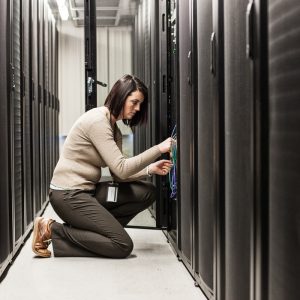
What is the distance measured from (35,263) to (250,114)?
1.84 meters

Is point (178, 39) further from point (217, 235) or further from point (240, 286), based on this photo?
point (240, 286)

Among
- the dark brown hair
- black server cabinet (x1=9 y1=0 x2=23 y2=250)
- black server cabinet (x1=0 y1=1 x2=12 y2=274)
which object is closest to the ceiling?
black server cabinet (x1=9 y1=0 x2=23 y2=250)

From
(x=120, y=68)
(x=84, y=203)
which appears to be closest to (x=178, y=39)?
(x=84, y=203)

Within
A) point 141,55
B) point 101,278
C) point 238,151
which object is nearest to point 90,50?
point 141,55

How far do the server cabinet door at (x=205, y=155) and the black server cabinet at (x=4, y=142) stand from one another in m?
0.96

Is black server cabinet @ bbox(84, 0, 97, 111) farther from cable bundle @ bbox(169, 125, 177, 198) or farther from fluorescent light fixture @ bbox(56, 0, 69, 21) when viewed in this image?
fluorescent light fixture @ bbox(56, 0, 69, 21)

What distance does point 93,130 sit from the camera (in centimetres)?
288

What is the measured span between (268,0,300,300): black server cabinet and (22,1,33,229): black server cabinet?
7.87 feet

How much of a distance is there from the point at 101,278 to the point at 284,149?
156 centimetres

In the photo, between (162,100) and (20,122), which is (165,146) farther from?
(20,122)

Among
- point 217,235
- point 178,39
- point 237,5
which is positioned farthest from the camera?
point 178,39

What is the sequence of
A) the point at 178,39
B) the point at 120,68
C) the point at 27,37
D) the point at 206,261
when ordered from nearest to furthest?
1. the point at 206,261
2. the point at 178,39
3. the point at 27,37
4. the point at 120,68

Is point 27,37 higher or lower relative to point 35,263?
higher

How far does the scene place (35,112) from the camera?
4.12 metres
